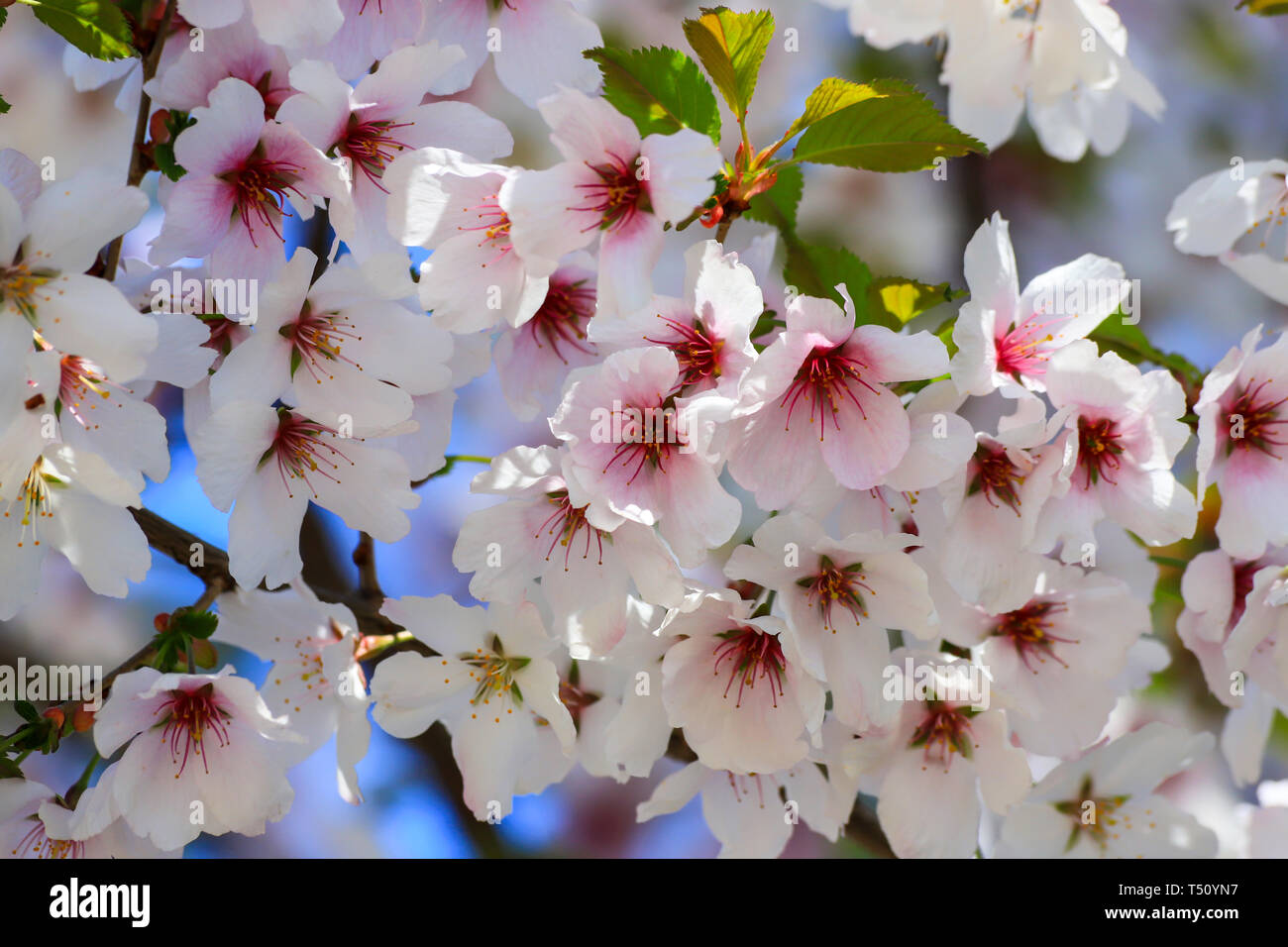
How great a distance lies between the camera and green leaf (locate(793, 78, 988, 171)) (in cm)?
98

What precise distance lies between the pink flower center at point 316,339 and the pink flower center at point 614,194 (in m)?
0.29

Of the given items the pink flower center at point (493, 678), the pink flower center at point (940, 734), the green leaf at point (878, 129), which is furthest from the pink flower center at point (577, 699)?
the green leaf at point (878, 129)

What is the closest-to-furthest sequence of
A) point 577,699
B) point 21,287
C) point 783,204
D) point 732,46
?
point 21,287 < point 732,46 < point 783,204 < point 577,699

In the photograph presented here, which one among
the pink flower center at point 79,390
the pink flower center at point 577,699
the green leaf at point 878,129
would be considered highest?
the green leaf at point 878,129

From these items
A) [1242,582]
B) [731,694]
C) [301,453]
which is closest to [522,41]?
[301,453]

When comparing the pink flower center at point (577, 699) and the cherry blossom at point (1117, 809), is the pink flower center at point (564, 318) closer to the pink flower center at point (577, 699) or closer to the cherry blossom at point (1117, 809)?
the pink flower center at point (577, 699)

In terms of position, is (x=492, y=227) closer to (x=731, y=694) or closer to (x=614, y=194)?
(x=614, y=194)

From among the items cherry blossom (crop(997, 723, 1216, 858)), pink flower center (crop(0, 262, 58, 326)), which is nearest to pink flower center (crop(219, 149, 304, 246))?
pink flower center (crop(0, 262, 58, 326))

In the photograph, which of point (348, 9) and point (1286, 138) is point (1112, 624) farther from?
point (1286, 138)

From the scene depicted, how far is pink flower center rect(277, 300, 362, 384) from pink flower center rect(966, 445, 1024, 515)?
62 centimetres

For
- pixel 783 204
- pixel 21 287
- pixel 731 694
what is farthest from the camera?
pixel 783 204

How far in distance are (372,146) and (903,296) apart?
22.7 inches

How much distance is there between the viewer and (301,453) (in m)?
1.12

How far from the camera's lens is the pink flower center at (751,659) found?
1.08 metres
